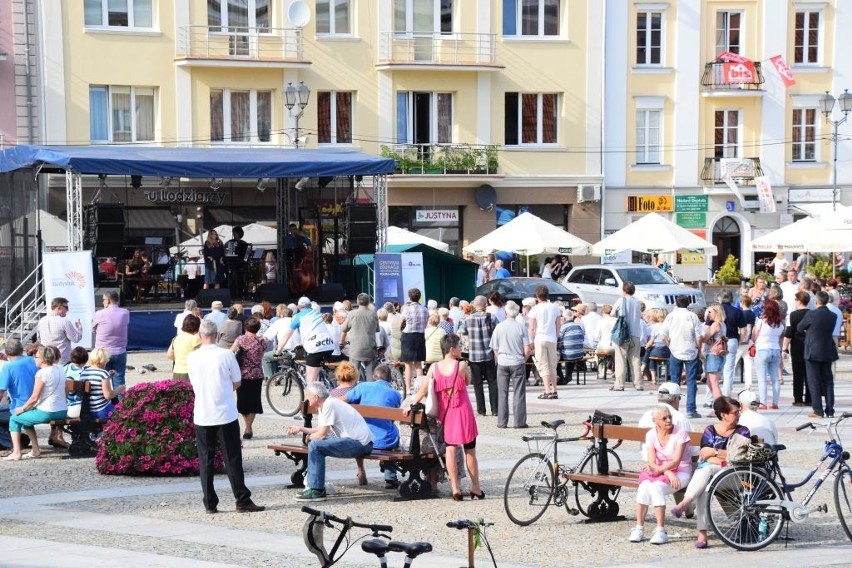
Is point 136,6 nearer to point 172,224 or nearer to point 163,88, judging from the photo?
point 163,88

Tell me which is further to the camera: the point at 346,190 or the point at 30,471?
the point at 346,190

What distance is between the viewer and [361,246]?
29391 mm

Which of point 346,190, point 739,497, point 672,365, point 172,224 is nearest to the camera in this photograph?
point 739,497

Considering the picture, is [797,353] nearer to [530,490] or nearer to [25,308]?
[530,490]

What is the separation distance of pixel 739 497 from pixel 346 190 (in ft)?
76.4

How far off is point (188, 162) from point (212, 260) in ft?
12.9

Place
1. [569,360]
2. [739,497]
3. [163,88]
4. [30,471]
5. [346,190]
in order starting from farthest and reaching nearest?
[163,88] → [346,190] → [569,360] → [30,471] → [739,497]

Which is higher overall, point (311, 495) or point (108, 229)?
point (108, 229)

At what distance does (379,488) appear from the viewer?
1354 cm

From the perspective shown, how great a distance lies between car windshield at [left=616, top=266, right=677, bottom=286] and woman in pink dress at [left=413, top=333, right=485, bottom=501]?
20313mm

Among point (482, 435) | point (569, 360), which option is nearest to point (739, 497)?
point (482, 435)

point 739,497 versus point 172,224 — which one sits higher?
point 172,224

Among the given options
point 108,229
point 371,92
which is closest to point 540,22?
point 371,92

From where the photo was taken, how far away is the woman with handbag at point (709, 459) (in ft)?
35.9
